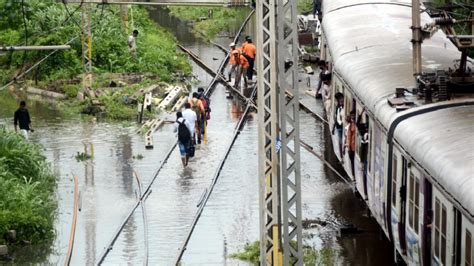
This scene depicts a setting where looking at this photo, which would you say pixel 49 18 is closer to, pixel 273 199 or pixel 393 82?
pixel 393 82

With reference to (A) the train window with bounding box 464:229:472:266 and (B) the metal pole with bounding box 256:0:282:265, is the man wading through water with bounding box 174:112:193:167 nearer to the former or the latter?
(B) the metal pole with bounding box 256:0:282:265

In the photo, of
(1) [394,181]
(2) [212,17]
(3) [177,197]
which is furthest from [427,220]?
(2) [212,17]

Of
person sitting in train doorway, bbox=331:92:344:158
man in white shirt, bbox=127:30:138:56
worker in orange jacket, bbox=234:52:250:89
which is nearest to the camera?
person sitting in train doorway, bbox=331:92:344:158

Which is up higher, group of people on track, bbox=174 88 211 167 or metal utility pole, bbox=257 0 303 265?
metal utility pole, bbox=257 0 303 265

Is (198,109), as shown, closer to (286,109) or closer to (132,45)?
(132,45)

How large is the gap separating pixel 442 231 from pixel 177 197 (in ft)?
32.9

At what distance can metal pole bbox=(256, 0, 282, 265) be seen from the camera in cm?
1391

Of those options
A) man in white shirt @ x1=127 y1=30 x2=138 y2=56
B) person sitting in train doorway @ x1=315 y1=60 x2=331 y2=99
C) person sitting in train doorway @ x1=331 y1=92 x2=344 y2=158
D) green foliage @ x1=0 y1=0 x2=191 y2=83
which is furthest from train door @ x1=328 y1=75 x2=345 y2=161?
man in white shirt @ x1=127 y1=30 x2=138 y2=56

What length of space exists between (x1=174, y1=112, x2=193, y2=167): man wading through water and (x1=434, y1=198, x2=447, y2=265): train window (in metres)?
11.4

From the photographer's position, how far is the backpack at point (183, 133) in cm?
2452

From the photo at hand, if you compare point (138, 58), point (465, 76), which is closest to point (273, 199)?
point (465, 76)

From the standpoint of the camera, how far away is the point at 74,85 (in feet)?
111

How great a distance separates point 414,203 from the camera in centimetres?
1471

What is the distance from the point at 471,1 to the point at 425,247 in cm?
1829
